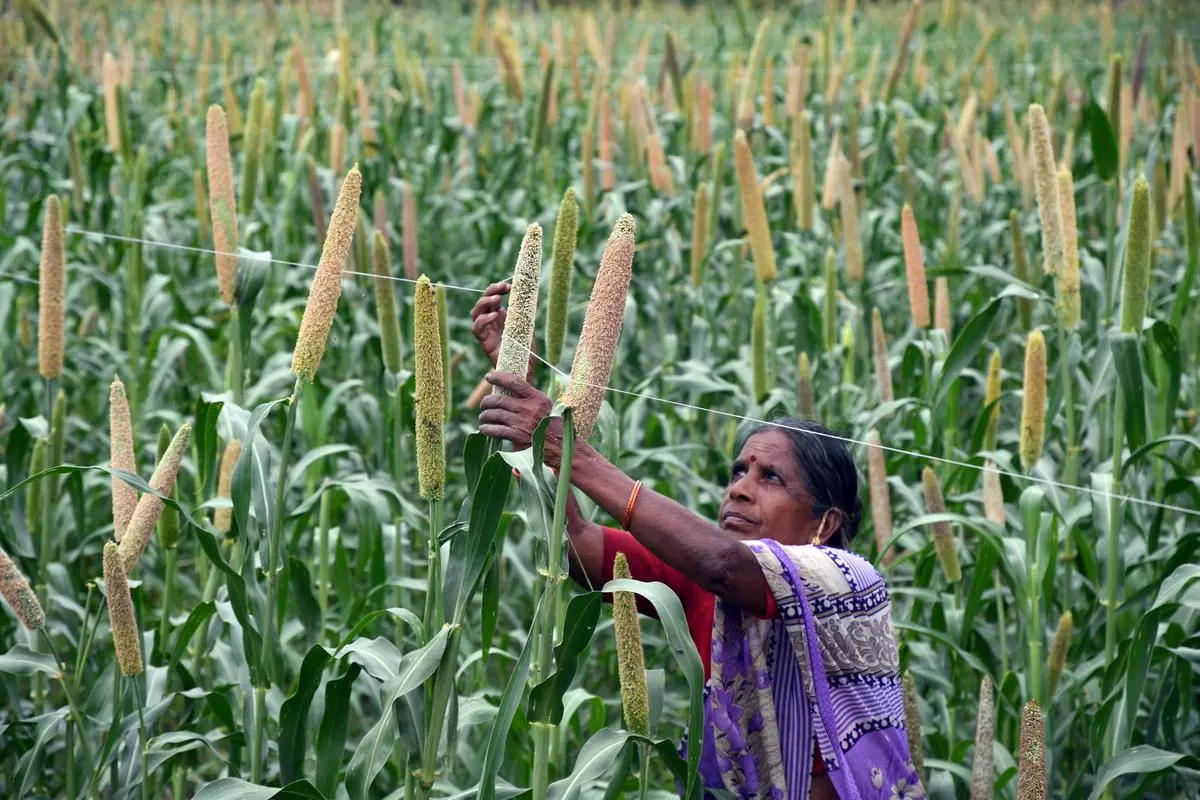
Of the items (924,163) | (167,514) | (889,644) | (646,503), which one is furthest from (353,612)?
(924,163)

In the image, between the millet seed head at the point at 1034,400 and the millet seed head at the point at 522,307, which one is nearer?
the millet seed head at the point at 522,307

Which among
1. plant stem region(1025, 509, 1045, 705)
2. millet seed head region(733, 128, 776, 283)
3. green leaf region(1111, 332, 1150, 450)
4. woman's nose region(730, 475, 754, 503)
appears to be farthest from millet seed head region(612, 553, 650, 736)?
millet seed head region(733, 128, 776, 283)

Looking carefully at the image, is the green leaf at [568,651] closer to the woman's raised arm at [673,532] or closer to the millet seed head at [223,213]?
the woman's raised arm at [673,532]

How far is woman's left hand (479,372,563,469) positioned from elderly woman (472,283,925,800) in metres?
0.11

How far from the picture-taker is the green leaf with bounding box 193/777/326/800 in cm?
279

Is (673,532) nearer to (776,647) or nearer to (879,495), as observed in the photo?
(776,647)

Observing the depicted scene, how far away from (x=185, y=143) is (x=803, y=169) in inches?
201

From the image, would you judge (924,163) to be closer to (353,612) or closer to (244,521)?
(353,612)

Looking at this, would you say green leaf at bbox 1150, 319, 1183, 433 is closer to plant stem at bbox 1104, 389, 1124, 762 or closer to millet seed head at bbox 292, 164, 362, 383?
plant stem at bbox 1104, 389, 1124, 762

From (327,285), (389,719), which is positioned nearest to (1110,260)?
(327,285)

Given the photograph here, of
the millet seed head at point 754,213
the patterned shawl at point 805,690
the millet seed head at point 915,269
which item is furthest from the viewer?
the millet seed head at point 754,213

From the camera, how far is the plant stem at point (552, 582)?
2.58 meters

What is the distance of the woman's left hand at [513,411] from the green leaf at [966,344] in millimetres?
1845

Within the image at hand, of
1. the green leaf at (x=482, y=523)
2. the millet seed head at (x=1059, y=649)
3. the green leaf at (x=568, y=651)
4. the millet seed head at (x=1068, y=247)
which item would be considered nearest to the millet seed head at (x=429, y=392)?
the green leaf at (x=482, y=523)
